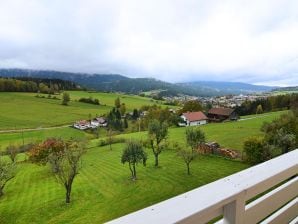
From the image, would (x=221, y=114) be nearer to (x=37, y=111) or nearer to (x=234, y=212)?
(x=37, y=111)

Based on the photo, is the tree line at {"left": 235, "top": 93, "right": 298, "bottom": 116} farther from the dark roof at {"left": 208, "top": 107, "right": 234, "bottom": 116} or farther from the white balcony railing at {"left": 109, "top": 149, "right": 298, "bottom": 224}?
the white balcony railing at {"left": 109, "top": 149, "right": 298, "bottom": 224}

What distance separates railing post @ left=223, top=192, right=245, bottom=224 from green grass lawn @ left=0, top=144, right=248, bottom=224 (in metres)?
18.2

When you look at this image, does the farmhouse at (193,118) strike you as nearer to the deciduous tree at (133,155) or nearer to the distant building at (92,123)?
the distant building at (92,123)

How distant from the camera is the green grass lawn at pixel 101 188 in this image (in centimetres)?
1992

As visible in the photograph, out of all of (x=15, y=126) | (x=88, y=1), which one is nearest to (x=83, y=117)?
(x=15, y=126)

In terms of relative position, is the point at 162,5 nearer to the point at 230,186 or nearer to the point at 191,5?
the point at 191,5

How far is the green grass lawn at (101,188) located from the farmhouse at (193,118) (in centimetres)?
2196

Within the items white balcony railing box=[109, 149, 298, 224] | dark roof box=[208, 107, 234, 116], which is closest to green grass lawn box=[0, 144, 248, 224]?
white balcony railing box=[109, 149, 298, 224]

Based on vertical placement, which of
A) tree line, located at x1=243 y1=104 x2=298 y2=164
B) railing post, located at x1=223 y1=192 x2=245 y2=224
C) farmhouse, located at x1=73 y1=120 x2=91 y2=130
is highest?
railing post, located at x1=223 y1=192 x2=245 y2=224

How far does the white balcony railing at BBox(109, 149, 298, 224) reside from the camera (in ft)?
2.64

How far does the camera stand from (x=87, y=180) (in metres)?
27.4

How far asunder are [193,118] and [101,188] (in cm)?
3425

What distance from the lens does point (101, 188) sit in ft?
80.5

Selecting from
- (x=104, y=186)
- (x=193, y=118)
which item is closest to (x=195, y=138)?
(x=104, y=186)
